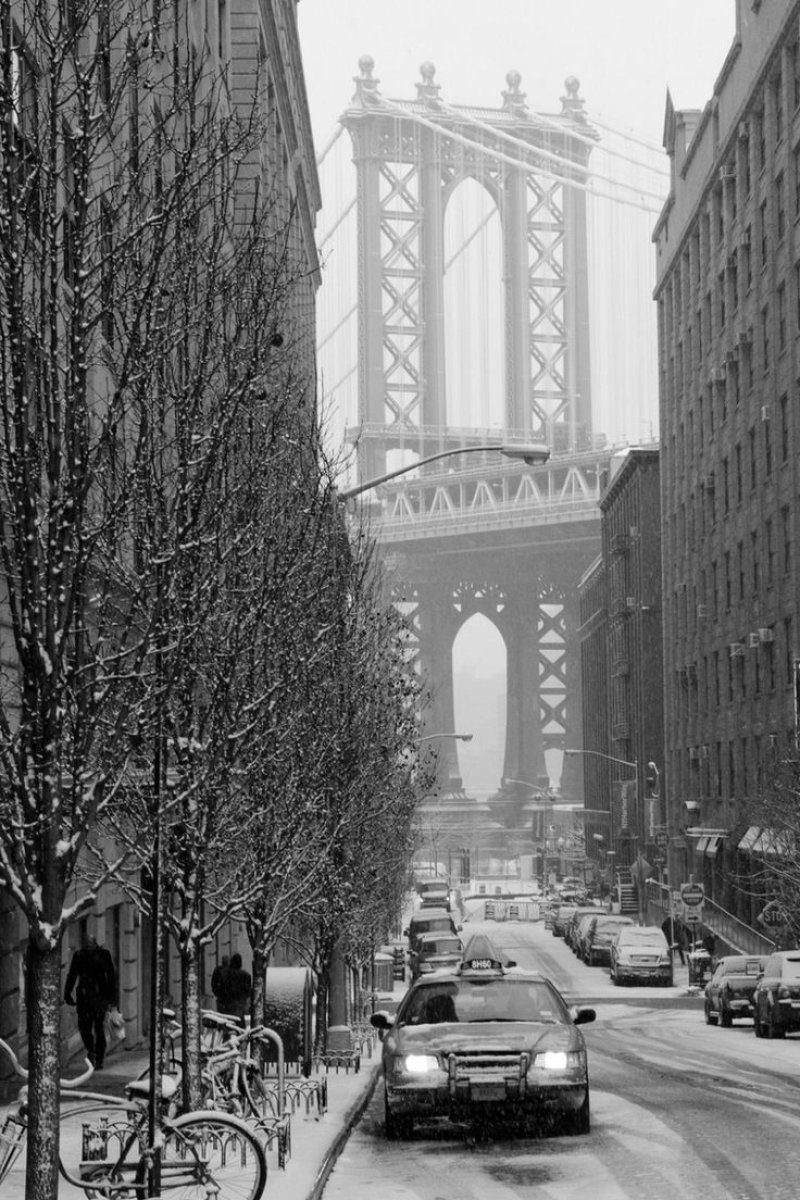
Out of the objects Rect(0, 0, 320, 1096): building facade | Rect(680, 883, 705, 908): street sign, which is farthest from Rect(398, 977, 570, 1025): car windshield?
Rect(680, 883, 705, 908): street sign

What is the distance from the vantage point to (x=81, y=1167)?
11906mm

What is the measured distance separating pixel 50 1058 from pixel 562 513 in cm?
17255

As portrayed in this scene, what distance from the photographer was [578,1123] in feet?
55.5

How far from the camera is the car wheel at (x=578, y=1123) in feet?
55.2

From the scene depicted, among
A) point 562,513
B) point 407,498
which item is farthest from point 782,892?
point 407,498

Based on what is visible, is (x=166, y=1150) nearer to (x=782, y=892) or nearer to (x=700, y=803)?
(x=782, y=892)

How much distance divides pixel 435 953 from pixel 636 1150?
42.3 metres

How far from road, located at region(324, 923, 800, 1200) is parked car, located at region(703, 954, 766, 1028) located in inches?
441

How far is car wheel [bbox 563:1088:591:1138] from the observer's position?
55.2 feet

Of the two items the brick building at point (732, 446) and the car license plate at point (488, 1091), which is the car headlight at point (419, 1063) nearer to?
the car license plate at point (488, 1091)

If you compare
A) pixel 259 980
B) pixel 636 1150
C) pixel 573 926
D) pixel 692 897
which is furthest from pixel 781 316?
pixel 636 1150

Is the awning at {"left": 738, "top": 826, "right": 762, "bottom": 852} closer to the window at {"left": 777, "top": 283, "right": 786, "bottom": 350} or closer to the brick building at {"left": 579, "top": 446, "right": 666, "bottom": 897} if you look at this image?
the window at {"left": 777, "top": 283, "right": 786, "bottom": 350}

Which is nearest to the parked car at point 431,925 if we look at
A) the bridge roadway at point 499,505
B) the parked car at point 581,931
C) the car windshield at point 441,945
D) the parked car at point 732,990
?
the parked car at point 581,931

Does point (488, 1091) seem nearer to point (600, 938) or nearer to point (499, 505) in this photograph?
point (600, 938)
